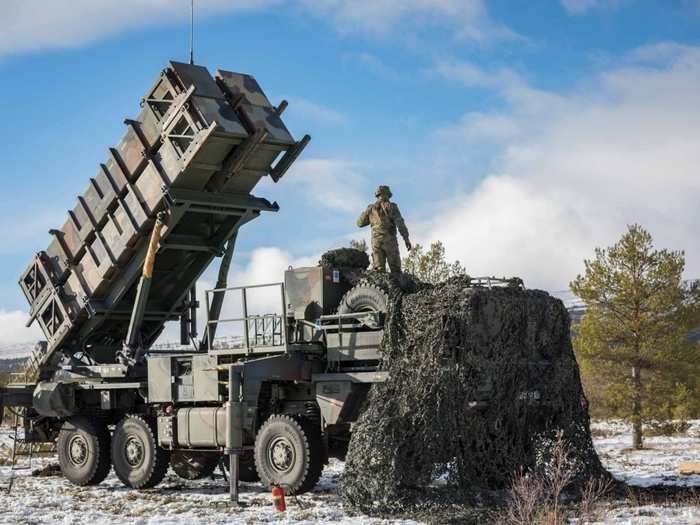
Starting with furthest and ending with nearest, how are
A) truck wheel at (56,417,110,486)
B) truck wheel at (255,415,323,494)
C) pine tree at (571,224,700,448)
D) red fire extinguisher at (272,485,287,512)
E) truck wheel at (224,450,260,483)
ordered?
pine tree at (571,224,700,448) < truck wheel at (56,417,110,486) < truck wheel at (224,450,260,483) < truck wheel at (255,415,323,494) < red fire extinguisher at (272,485,287,512)

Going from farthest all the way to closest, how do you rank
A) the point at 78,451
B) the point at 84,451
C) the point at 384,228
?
the point at 78,451, the point at 84,451, the point at 384,228

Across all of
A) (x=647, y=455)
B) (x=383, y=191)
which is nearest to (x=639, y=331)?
(x=647, y=455)

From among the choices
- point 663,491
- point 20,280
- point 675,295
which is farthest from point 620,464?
point 20,280

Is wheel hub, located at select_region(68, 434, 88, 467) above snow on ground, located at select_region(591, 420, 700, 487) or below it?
above

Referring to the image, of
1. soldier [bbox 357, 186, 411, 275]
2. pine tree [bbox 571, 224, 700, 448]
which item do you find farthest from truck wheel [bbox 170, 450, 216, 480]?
pine tree [bbox 571, 224, 700, 448]

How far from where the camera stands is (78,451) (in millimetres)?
16797

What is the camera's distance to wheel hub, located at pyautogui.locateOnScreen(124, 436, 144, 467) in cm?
1571

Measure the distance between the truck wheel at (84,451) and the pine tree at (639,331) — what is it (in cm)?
1263

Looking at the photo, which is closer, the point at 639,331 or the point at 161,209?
the point at 161,209

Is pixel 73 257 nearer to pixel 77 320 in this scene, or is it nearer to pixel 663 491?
pixel 77 320

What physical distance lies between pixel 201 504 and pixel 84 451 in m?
4.18

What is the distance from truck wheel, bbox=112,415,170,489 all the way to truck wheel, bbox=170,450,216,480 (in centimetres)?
62

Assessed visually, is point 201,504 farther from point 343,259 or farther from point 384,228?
point 384,228

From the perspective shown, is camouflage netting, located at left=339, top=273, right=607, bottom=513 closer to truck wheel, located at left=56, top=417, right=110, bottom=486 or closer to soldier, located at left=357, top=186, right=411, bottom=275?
soldier, located at left=357, top=186, right=411, bottom=275
